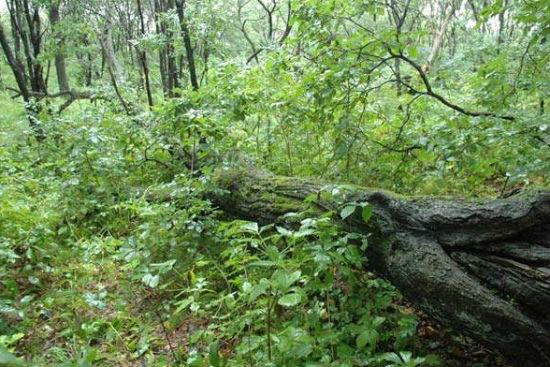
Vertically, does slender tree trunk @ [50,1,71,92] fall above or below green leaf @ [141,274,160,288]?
above

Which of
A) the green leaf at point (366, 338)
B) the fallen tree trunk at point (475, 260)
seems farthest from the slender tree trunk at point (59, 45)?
the green leaf at point (366, 338)

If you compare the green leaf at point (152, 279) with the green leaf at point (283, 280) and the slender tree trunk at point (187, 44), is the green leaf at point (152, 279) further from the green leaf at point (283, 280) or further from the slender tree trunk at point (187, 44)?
the slender tree trunk at point (187, 44)

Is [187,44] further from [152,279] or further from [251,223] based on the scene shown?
[251,223]

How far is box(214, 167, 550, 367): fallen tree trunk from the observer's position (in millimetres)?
2170

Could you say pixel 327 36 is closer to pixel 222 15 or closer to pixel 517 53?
pixel 517 53

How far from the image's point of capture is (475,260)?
243 cm

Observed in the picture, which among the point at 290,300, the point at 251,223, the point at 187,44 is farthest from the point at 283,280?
the point at 187,44

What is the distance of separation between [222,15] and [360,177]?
13.6 ft

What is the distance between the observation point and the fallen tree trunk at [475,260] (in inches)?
85.4

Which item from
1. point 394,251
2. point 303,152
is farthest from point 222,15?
point 394,251

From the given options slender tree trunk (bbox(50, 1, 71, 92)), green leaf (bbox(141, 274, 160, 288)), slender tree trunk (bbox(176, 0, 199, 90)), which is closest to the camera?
green leaf (bbox(141, 274, 160, 288))

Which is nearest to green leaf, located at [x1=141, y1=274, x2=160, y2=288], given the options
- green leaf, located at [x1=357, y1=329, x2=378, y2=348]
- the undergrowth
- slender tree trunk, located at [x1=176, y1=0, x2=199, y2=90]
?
the undergrowth

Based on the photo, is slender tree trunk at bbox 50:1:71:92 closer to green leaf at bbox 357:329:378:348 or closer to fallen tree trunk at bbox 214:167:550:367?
fallen tree trunk at bbox 214:167:550:367

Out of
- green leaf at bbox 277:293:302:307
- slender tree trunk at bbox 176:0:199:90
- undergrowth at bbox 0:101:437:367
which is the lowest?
undergrowth at bbox 0:101:437:367
